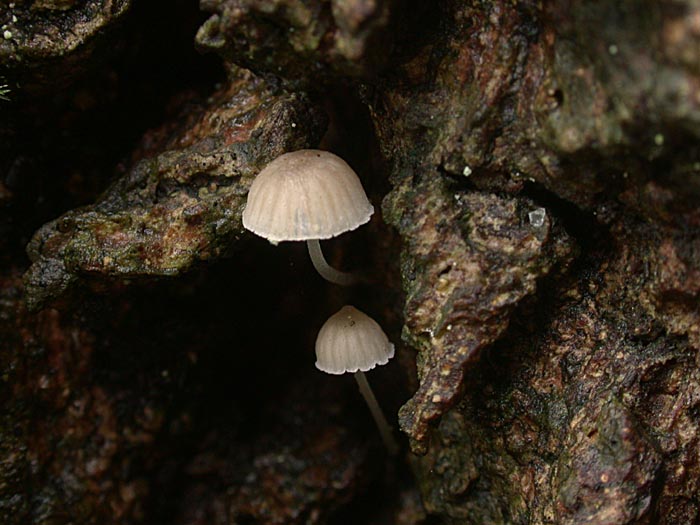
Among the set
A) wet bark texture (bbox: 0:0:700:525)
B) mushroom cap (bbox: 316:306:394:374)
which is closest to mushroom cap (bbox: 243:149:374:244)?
wet bark texture (bbox: 0:0:700:525)

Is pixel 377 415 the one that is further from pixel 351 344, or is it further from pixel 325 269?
pixel 325 269

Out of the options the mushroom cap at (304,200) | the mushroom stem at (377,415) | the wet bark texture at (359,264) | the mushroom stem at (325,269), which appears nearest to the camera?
the wet bark texture at (359,264)

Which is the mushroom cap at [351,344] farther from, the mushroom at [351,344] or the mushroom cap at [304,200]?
the mushroom cap at [304,200]

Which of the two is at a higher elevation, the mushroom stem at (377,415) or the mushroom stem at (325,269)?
the mushroom stem at (325,269)

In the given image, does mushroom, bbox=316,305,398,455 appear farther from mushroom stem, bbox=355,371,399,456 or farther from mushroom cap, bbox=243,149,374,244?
mushroom cap, bbox=243,149,374,244

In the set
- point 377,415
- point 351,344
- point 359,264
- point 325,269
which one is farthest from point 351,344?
point 377,415

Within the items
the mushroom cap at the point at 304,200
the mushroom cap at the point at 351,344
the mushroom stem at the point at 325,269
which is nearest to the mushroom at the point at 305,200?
the mushroom cap at the point at 304,200
